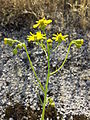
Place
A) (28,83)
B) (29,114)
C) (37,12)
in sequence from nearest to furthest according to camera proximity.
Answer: (29,114)
(28,83)
(37,12)

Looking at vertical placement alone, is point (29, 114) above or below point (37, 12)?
below

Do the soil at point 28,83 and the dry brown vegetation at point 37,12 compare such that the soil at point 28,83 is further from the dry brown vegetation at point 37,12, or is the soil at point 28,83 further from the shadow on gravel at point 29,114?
the dry brown vegetation at point 37,12

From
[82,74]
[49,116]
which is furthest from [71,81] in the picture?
[49,116]

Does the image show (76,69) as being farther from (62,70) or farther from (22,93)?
(22,93)

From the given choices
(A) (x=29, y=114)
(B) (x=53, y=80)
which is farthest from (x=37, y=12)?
(A) (x=29, y=114)

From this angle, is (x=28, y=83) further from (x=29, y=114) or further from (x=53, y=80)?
(x=29, y=114)

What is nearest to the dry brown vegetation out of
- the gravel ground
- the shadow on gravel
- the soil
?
the soil

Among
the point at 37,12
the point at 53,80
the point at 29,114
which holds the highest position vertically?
the point at 37,12

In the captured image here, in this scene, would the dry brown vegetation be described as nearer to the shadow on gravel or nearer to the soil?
the soil
